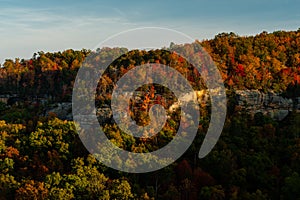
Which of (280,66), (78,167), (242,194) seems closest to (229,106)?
(280,66)

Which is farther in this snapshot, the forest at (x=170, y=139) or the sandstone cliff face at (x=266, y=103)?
the sandstone cliff face at (x=266, y=103)

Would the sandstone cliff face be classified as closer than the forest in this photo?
No

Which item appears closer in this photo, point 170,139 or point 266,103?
point 170,139

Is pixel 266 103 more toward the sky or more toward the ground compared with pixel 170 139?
more toward the sky
